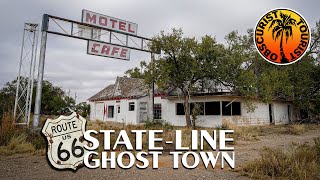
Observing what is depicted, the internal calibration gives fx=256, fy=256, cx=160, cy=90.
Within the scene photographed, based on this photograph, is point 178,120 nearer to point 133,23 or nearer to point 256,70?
point 133,23

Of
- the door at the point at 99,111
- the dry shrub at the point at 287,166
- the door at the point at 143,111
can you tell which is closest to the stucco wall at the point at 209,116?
the door at the point at 143,111

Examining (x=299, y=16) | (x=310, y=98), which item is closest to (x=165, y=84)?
(x=299, y=16)

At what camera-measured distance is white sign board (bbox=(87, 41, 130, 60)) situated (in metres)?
15.2

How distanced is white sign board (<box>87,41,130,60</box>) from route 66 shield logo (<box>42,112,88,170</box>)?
10.8m

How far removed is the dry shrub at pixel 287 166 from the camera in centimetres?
541

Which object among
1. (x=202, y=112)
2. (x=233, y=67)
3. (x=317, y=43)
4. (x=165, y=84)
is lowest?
(x=202, y=112)

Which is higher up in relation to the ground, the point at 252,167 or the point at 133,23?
the point at 133,23

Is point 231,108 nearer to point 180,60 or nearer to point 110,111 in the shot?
point 180,60

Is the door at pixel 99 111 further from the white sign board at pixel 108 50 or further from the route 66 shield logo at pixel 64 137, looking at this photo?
the route 66 shield logo at pixel 64 137

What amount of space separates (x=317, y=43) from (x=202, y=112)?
17.7 meters

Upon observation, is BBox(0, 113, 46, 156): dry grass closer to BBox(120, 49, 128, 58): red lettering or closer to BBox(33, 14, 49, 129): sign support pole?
BBox(33, 14, 49, 129): sign support pole

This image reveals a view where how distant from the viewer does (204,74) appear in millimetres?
19047

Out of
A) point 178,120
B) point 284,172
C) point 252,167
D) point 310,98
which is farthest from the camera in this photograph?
point 310,98

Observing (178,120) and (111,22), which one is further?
(178,120)
